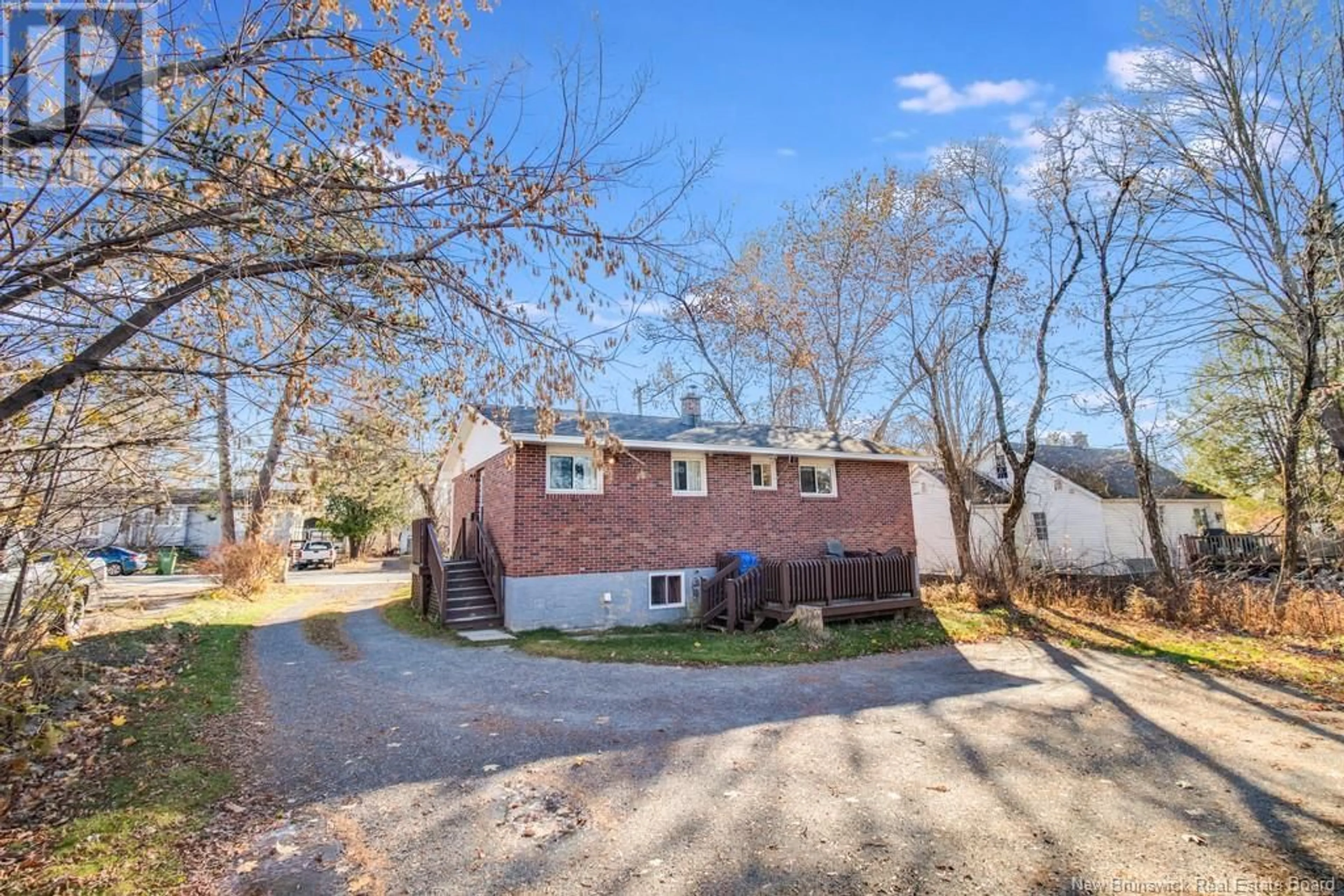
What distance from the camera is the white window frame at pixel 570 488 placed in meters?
13.1

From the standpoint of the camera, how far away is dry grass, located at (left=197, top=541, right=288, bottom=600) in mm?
18438

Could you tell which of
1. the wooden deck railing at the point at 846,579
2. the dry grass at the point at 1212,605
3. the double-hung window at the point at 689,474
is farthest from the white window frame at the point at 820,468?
the dry grass at the point at 1212,605

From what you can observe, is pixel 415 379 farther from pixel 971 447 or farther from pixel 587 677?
pixel 971 447

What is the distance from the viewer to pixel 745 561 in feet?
45.4

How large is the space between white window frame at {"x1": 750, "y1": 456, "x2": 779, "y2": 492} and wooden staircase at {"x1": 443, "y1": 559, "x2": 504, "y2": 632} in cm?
666

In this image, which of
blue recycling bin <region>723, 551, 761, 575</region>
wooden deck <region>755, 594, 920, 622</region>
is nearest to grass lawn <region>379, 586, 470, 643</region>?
blue recycling bin <region>723, 551, 761, 575</region>

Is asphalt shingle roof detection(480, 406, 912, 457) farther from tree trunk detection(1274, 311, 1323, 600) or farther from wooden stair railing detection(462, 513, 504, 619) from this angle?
tree trunk detection(1274, 311, 1323, 600)

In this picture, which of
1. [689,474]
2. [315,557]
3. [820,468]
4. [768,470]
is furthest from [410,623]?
[315,557]

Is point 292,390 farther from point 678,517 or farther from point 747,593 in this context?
point 678,517

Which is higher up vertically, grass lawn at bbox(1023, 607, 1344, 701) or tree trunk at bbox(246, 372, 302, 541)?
tree trunk at bbox(246, 372, 302, 541)

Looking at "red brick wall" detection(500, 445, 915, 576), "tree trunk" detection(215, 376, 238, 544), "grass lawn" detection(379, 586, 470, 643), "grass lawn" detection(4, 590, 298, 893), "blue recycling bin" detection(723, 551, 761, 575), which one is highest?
"tree trunk" detection(215, 376, 238, 544)

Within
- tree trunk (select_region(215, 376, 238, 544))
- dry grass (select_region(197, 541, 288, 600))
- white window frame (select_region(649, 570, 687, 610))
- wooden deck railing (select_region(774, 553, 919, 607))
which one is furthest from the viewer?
dry grass (select_region(197, 541, 288, 600))

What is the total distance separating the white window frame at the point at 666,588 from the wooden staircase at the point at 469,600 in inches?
125

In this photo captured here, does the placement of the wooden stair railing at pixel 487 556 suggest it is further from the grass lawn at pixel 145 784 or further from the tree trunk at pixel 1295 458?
the tree trunk at pixel 1295 458
